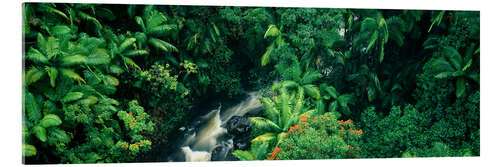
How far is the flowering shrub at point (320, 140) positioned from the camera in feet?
24.7

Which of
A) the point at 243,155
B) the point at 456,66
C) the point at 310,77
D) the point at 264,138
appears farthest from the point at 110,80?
the point at 456,66

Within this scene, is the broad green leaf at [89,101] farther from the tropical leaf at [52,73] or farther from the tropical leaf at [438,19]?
the tropical leaf at [438,19]

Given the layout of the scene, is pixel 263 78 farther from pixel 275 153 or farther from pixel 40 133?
pixel 40 133

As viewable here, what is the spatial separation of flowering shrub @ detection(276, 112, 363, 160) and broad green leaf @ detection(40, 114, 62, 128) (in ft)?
11.0

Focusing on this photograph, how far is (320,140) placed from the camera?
7582 millimetres

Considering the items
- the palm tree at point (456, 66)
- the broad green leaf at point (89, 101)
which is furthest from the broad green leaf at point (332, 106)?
the broad green leaf at point (89, 101)

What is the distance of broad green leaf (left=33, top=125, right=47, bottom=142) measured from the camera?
6.43 m

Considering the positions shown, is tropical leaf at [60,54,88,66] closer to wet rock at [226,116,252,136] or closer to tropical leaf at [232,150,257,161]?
wet rock at [226,116,252,136]

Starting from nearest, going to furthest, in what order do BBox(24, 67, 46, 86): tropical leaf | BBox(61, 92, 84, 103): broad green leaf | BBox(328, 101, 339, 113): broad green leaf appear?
BBox(24, 67, 46, 86): tropical leaf
BBox(61, 92, 84, 103): broad green leaf
BBox(328, 101, 339, 113): broad green leaf

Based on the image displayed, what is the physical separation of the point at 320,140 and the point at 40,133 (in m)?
4.34

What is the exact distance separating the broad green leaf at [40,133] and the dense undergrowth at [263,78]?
0.02 m

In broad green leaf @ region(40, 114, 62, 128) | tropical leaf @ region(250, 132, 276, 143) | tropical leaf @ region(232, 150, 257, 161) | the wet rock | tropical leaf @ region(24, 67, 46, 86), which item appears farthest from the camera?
the wet rock

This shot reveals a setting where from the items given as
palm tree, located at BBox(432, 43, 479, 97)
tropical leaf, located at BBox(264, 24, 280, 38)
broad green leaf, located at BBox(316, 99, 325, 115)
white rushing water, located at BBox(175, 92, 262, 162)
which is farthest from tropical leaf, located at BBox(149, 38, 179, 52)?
palm tree, located at BBox(432, 43, 479, 97)
